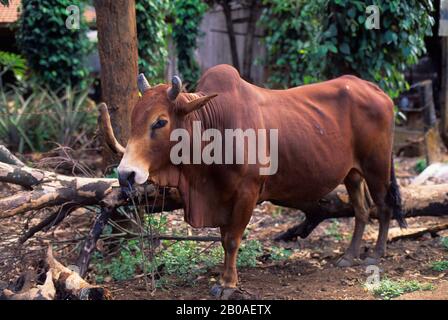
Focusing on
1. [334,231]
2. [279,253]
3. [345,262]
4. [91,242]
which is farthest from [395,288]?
[334,231]

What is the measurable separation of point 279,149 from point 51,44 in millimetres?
7104

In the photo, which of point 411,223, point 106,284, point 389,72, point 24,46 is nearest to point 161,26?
point 24,46

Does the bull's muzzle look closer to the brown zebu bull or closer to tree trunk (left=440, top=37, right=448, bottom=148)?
the brown zebu bull

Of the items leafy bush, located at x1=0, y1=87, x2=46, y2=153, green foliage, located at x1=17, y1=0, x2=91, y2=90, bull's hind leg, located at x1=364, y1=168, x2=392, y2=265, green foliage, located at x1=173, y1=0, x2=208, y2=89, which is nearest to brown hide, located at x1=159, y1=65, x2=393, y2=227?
bull's hind leg, located at x1=364, y1=168, x2=392, y2=265

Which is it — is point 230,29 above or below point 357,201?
above

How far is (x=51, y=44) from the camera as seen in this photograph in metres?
10.8

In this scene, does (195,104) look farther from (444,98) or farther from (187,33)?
(187,33)

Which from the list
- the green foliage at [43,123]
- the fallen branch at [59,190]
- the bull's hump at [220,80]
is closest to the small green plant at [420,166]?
the green foliage at [43,123]

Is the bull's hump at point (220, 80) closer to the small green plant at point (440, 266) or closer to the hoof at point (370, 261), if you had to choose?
the hoof at point (370, 261)

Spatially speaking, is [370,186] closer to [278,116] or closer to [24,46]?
[278,116]

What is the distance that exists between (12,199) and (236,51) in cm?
1037

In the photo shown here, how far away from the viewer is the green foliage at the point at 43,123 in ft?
31.3

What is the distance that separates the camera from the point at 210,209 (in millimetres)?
4582

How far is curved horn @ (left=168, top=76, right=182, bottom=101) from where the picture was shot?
419 centimetres
